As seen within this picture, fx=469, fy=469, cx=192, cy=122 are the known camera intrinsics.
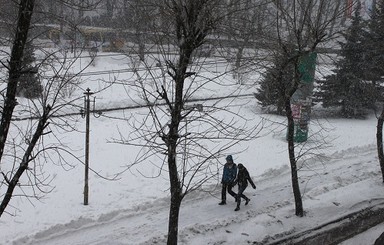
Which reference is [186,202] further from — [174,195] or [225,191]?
[174,195]

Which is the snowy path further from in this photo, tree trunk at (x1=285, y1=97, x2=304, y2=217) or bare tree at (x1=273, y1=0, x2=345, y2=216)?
bare tree at (x1=273, y1=0, x2=345, y2=216)

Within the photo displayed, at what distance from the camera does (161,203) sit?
14.6 meters

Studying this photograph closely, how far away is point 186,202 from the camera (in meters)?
14.8

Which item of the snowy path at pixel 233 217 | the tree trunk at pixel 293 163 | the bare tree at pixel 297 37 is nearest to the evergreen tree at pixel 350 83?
the snowy path at pixel 233 217

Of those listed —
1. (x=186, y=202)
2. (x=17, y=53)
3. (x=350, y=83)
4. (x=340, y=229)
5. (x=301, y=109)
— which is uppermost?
(x=17, y=53)

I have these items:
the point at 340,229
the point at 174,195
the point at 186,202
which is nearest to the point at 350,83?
the point at 340,229

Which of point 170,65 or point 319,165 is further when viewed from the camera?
point 319,165

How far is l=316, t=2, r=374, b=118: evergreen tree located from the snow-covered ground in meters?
6.01

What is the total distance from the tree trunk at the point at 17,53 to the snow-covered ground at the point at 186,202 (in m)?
3.87

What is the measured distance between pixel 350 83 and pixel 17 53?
866 inches

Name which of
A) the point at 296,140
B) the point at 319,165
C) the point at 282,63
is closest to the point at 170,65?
the point at 282,63

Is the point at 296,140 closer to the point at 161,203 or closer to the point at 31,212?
the point at 161,203

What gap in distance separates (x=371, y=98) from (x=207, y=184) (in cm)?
1380

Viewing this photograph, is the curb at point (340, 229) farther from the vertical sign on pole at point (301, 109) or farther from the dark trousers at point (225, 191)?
→ the vertical sign on pole at point (301, 109)
